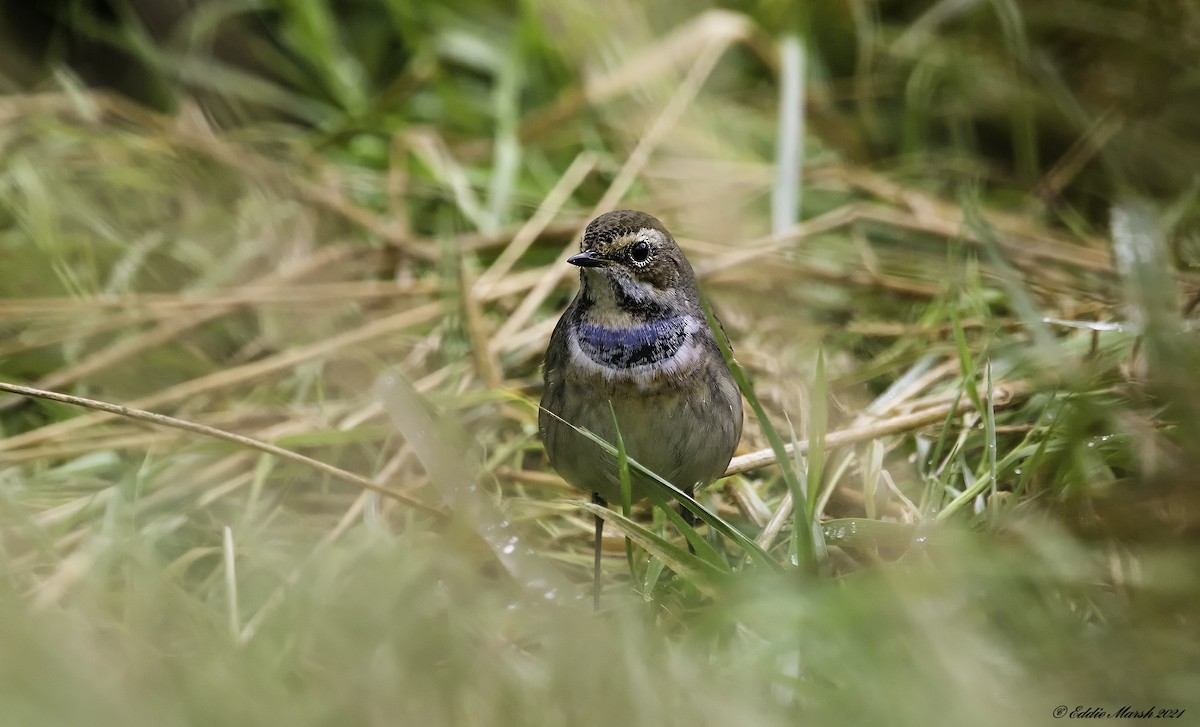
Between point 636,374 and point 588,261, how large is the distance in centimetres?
37

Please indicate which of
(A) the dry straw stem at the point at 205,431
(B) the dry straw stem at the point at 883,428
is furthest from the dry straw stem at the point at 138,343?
(B) the dry straw stem at the point at 883,428

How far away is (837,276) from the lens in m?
4.63

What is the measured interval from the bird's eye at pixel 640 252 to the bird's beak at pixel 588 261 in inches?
3.2

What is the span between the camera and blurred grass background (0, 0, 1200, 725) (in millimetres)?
2328

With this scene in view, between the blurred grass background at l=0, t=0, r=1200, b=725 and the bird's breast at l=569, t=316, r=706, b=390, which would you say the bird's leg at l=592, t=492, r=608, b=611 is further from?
the bird's breast at l=569, t=316, r=706, b=390

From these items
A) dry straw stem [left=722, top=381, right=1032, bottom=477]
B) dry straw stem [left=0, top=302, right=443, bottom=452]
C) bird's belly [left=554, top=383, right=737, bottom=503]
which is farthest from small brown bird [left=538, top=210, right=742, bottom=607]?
dry straw stem [left=0, top=302, right=443, bottom=452]

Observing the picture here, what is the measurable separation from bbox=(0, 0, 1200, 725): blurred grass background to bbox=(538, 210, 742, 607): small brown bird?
0.84ft

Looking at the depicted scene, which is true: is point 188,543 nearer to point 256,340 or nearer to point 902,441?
point 256,340

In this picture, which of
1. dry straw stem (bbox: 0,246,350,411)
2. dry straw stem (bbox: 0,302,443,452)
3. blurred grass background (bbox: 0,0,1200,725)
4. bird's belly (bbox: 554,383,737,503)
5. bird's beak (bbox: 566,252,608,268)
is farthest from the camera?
dry straw stem (bbox: 0,246,350,411)

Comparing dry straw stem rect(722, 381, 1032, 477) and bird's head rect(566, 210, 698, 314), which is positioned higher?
bird's head rect(566, 210, 698, 314)

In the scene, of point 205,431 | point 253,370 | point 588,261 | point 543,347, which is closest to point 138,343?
point 253,370

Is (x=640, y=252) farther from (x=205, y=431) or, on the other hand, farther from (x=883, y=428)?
(x=205, y=431)

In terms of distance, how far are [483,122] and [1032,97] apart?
259 cm

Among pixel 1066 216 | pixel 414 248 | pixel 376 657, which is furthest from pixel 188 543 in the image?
pixel 1066 216
